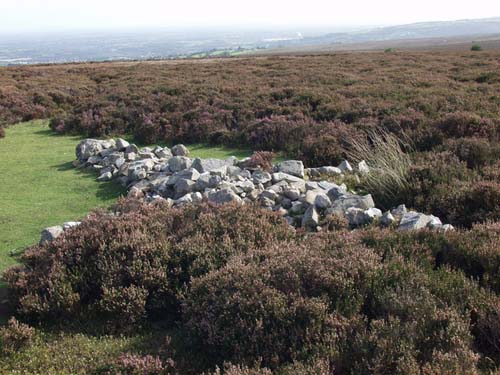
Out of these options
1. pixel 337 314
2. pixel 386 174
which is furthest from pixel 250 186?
pixel 337 314

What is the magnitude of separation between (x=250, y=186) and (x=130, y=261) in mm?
3485

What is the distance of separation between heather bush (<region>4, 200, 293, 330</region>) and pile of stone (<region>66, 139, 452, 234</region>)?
1.12 m

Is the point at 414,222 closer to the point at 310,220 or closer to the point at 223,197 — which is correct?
the point at 310,220

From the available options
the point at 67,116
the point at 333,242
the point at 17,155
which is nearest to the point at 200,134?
the point at 17,155

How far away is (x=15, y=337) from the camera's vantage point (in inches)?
204

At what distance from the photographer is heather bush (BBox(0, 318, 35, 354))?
5.11 metres

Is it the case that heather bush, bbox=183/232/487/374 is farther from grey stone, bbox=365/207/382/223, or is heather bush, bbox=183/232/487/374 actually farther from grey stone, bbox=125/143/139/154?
grey stone, bbox=125/143/139/154

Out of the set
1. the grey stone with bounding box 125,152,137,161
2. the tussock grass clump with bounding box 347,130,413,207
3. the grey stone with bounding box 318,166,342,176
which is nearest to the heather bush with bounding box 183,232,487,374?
the tussock grass clump with bounding box 347,130,413,207

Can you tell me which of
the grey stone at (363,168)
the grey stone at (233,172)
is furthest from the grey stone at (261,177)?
the grey stone at (363,168)

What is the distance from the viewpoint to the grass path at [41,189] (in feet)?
28.1

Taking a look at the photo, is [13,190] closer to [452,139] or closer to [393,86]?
[452,139]

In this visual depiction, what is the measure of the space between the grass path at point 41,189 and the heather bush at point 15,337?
2.07 metres

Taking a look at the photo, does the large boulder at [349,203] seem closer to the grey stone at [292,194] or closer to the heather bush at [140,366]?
the grey stone at [292,194]

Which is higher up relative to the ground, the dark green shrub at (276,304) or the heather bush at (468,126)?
the heather bush at (468,126)
